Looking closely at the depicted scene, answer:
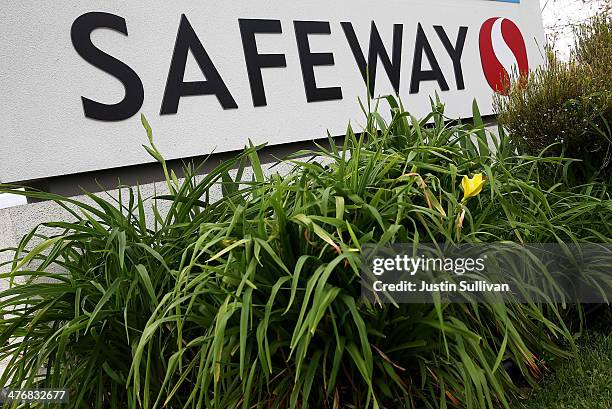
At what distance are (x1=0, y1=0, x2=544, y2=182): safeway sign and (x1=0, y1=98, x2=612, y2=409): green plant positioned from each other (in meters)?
0.82

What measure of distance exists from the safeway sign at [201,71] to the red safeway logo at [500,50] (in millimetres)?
279

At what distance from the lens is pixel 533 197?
2902 mm

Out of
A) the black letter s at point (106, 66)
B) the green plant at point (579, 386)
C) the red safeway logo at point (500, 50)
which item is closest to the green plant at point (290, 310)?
the green plant at point (579, 386)

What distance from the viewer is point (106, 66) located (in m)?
3.49

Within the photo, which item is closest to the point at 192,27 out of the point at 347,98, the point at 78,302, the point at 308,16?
the point at 308,16

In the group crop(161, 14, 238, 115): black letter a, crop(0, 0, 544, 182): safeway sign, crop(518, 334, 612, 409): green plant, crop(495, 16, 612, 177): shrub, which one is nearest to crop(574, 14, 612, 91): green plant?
crop(495, 16, 612, 177): shrub

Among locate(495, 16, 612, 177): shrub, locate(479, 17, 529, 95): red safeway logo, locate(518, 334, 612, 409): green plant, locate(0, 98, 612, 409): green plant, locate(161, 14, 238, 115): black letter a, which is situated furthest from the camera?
locate(479, 17, 529, 95): red safeway logo

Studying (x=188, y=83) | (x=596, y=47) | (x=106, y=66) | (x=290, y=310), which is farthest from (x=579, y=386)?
(x=106, y=66)

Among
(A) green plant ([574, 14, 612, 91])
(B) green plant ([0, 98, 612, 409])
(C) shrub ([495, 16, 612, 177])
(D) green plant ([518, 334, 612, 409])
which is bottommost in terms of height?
(D) green plant ([518, 334, 612, 409])

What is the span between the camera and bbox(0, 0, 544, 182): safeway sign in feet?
10.8

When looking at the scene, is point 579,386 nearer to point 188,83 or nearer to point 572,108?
point 572,108

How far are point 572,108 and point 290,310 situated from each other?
209 cm

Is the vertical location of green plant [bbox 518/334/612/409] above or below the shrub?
below

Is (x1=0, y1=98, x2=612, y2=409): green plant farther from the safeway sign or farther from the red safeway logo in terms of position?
the red safeway logo
